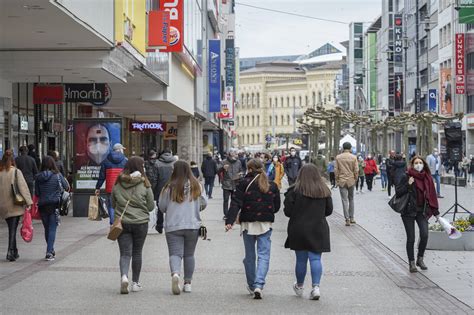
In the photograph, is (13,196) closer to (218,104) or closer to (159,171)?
(159,171)

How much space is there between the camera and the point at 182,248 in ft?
35.9

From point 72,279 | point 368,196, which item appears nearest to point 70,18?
point 72,279

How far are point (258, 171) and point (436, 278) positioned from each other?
2942mm

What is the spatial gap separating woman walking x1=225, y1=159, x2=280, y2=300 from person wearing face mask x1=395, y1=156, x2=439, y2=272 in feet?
8.35

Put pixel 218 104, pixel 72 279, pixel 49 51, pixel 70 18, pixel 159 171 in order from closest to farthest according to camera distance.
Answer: pixel 72 279, pixel 70 18, pixel 159 171, pixel 49 51, pixel 218 104

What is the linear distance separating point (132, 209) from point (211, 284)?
1434 millimetres

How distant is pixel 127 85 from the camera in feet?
108

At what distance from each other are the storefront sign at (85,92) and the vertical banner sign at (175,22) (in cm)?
574

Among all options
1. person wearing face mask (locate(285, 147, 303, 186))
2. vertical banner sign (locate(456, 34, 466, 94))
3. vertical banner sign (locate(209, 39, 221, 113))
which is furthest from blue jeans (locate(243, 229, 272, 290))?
vertical banner sign (locate(456, 34, 466, 94))

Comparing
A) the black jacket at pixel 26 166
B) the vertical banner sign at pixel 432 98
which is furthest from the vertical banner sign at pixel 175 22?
the vertical banner sign at pixel 432 98

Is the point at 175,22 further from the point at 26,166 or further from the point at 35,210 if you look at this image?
the point at 35,210

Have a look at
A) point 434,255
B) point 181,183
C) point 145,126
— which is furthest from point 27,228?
point 145,126

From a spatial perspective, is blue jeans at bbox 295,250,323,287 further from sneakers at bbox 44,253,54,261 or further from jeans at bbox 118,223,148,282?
sneakers at bbox 44,253,54,261

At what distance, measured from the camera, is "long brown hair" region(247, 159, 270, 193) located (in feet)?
35.6
